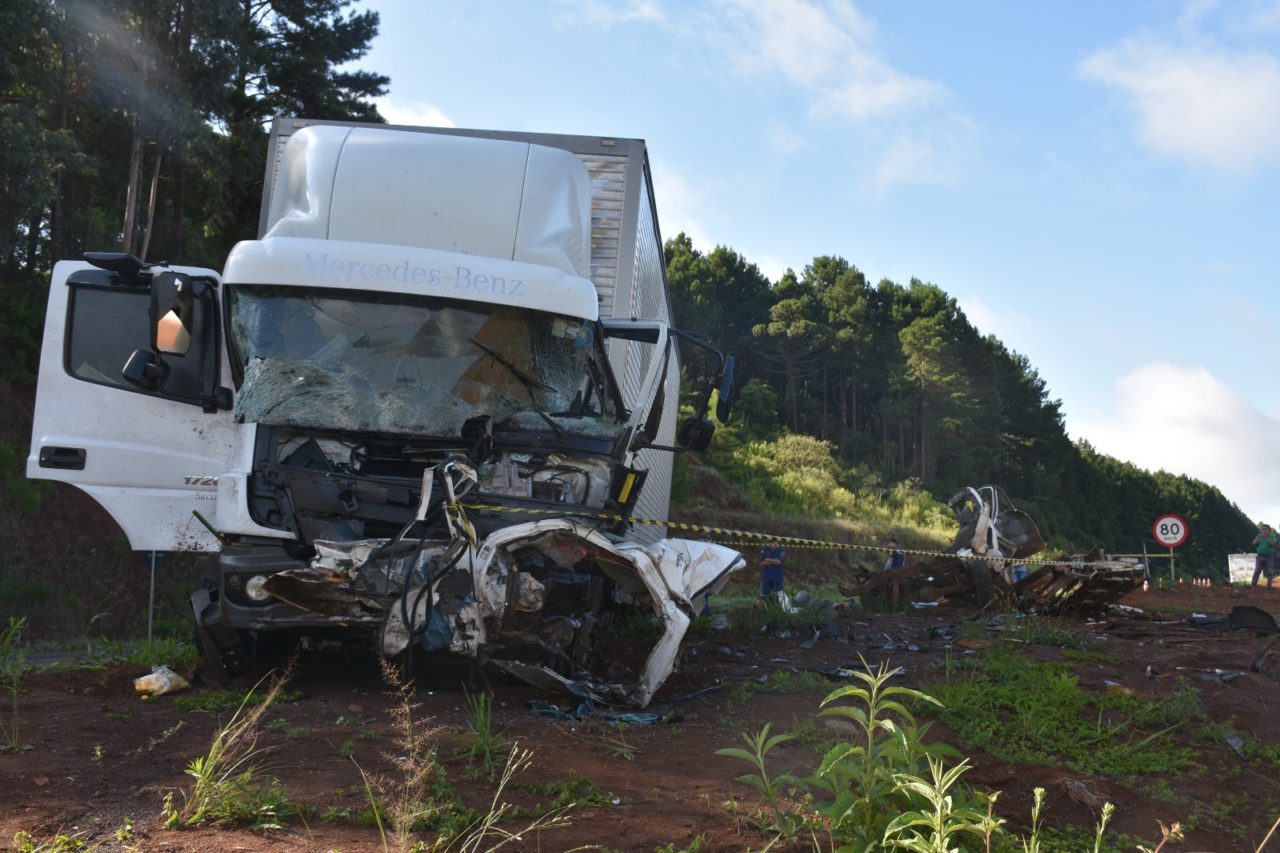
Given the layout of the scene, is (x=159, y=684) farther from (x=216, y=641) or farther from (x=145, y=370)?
(x=145, y=370)

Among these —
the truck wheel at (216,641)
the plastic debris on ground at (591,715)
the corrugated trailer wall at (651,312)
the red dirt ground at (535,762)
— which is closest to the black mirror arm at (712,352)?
the corrugated trailer wall at (651,312)

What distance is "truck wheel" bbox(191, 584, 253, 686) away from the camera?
6.27 metres

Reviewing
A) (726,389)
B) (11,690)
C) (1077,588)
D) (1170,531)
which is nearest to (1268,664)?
(1077,588)

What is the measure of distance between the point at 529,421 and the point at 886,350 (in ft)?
201

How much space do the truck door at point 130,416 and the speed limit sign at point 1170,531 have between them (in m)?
19.5

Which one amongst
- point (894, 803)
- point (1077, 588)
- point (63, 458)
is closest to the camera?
point (894, 803)

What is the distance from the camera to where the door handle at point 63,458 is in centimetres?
722

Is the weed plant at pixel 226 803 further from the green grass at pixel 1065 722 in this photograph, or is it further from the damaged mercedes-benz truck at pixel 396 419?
the green grass at pixel 1065 722

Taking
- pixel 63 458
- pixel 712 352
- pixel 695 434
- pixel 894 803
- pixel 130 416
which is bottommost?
pixel 894 803

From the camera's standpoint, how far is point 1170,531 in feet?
71.7

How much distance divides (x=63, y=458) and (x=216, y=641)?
194cm

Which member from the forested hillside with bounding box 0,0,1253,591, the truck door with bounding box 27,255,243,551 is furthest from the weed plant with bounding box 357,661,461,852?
→ the forested hillside with bounding box 0,0,1253,591

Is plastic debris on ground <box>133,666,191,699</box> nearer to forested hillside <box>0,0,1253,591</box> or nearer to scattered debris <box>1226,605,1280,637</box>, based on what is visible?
scattered debris <box>1226,605,1280,637</box>

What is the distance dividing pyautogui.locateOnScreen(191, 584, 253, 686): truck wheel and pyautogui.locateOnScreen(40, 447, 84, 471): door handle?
1.46 metres
